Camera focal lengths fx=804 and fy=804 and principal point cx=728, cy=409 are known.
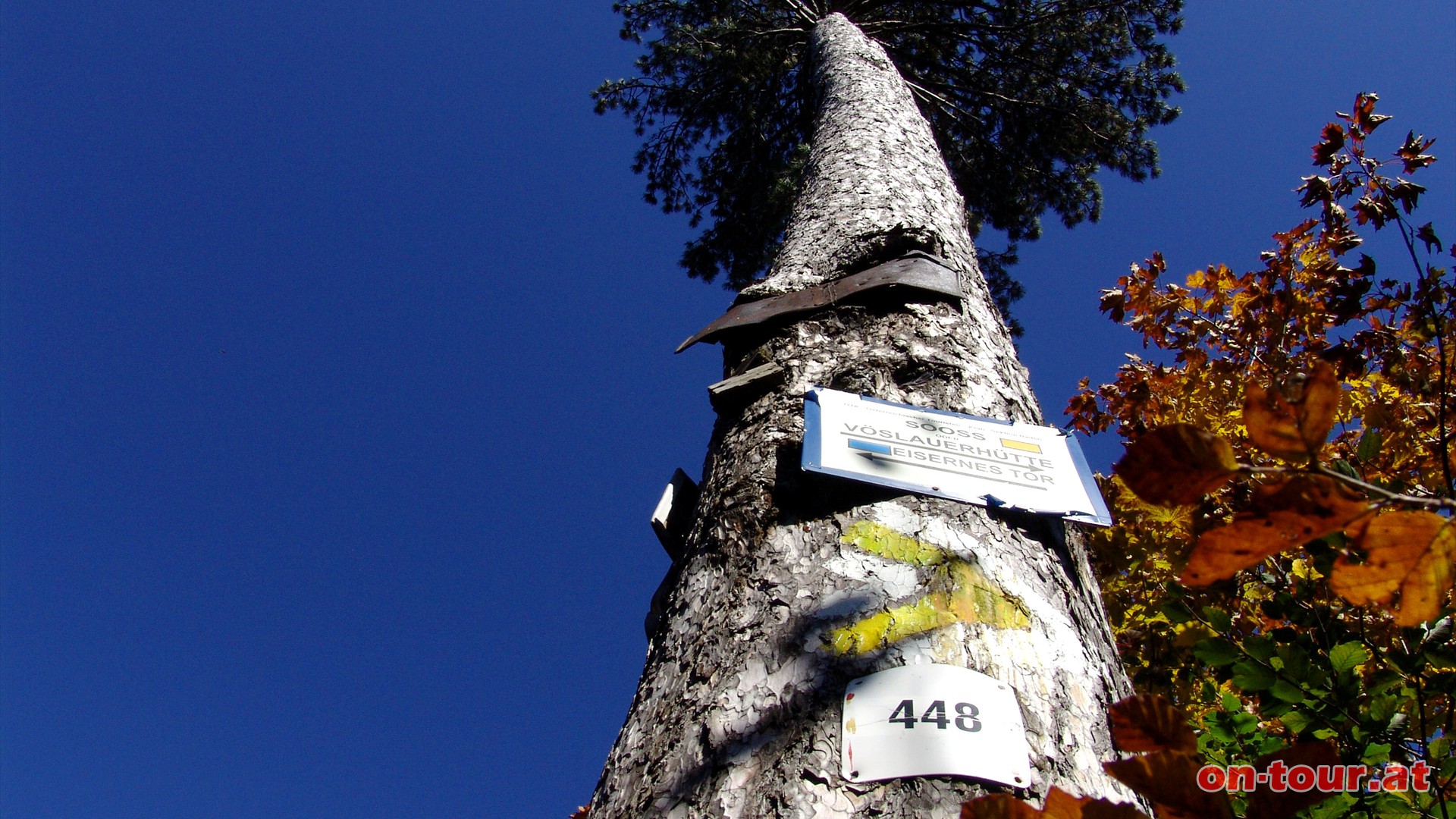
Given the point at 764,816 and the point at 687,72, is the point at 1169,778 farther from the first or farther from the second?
the point at 687,72

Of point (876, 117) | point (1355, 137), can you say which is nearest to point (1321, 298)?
point (1355, 137)

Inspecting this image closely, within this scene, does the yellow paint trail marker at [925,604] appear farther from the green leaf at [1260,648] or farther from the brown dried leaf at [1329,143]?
the brown dried leaf at [1329,143]

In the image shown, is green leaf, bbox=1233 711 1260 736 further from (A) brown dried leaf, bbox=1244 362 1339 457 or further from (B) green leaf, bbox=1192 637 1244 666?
(A) brown dried leaf, bbox=1244 362 1339 457

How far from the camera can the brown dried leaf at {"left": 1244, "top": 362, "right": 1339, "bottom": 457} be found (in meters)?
0.46

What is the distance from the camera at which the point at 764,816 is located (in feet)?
2.49

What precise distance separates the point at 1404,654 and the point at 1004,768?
1242mm

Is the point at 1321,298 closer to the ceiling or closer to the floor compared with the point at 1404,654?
closer to the ceiling

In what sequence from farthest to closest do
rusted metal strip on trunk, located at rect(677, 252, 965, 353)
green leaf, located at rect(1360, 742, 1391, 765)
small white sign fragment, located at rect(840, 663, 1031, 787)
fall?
rusted metal strip on trunk, located at rect(677, 252, 965, 353), green leaf, located at rect(1360, 742, 1391, 765), small white sign fragment, located at rect(840, 663, 1031, 787)

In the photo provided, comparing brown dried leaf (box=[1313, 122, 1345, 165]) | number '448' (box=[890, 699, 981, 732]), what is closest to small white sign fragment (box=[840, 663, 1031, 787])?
number '448' (box=[890, 699, 981, 732])

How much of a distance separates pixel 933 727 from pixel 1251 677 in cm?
85

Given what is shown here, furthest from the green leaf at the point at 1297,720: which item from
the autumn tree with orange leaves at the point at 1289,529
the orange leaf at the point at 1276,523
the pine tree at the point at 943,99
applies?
the pine tree at the point at 943,99

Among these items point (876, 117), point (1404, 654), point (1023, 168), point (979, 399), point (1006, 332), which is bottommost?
point (1404, 654)

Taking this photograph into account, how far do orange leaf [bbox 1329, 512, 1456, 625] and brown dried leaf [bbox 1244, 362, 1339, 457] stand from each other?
0.08 metres

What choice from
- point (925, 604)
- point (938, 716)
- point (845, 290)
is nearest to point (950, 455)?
point (925, 604)
